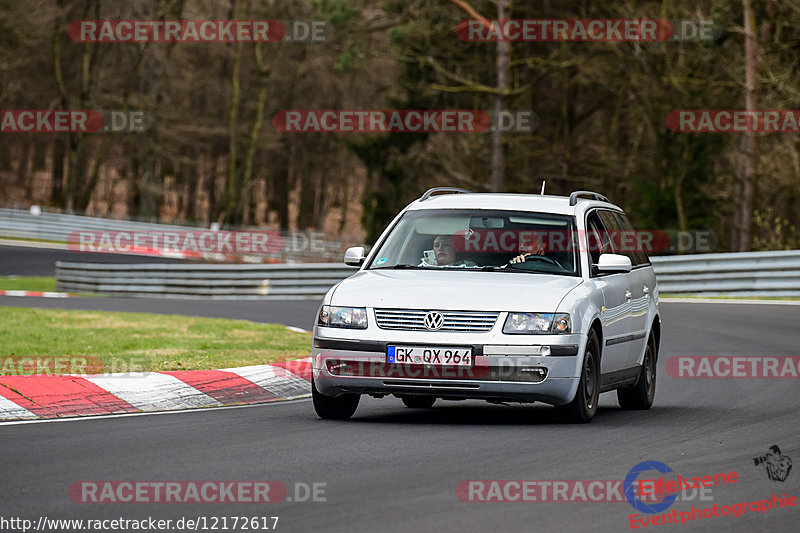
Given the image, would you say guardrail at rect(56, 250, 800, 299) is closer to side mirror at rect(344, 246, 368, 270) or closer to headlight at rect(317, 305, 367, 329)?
side mirror at rect(344, 246, 368, 270)

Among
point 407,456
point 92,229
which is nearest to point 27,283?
point 92,229

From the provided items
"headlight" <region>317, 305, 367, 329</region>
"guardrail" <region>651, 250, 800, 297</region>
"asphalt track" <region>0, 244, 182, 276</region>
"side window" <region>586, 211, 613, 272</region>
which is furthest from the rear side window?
"asphalt track" <region>0, 244, 182, 276</region>

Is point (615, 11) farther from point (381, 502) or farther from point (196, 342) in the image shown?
point (381, 502)

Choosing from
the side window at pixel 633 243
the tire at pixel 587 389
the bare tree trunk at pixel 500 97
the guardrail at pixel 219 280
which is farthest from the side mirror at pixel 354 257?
the bare tree trunk at pixel 500 97

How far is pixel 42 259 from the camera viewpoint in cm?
4303

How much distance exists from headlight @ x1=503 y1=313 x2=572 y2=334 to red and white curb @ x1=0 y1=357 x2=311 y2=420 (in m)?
2.98

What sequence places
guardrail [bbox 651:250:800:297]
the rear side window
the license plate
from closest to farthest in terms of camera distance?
the license plate, the rear side window, guardrail [bbox 651:250:800:297]

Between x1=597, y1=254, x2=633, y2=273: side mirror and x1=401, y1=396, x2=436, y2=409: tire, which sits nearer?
x1=597, y1=254, x2=633, y2=273: side mirror

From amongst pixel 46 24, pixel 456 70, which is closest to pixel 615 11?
pixel 456 70

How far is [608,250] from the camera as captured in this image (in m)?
11.6

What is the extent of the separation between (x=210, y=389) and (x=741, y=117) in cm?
2655

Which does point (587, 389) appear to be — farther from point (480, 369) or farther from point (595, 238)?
point (595, 238)

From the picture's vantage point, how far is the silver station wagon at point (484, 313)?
9.52 m

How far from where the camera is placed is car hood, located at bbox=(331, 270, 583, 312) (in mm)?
9578
